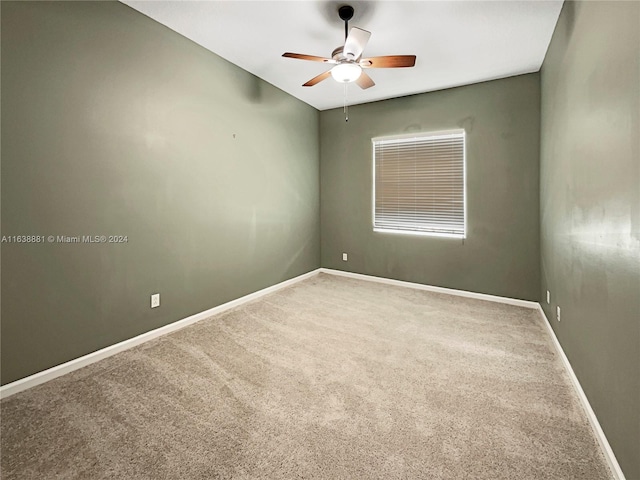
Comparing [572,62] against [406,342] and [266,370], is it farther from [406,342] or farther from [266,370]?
[266,370]

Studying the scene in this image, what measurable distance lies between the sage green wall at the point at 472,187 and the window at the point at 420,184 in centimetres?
10

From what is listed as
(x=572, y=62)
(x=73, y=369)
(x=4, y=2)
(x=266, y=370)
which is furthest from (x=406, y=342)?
(x=4, y=2)

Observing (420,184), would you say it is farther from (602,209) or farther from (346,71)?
(602,209)

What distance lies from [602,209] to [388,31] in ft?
7.15

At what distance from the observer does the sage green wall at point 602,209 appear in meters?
1.21

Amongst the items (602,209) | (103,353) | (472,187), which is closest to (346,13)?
(602,209)

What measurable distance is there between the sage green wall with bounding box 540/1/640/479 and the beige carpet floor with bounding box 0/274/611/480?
0.97ft

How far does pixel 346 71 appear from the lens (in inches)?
98.7

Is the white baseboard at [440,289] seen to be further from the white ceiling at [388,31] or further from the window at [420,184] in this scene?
the white ceiling at [388,31]

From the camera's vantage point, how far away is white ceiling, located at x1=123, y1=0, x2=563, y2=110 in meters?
2.35

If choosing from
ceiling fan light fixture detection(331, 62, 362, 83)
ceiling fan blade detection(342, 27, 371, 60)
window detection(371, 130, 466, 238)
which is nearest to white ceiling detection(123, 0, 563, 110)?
ceiling fan blade detection(342, 27, 371, 60)

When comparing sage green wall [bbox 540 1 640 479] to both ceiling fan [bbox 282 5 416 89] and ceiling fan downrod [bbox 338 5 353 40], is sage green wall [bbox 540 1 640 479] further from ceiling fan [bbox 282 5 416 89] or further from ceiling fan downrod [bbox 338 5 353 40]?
ceiling fan downrod [bbox 338 5 353 40]

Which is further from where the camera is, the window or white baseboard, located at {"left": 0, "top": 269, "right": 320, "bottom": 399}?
the window

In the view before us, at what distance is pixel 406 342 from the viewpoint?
2.64m
